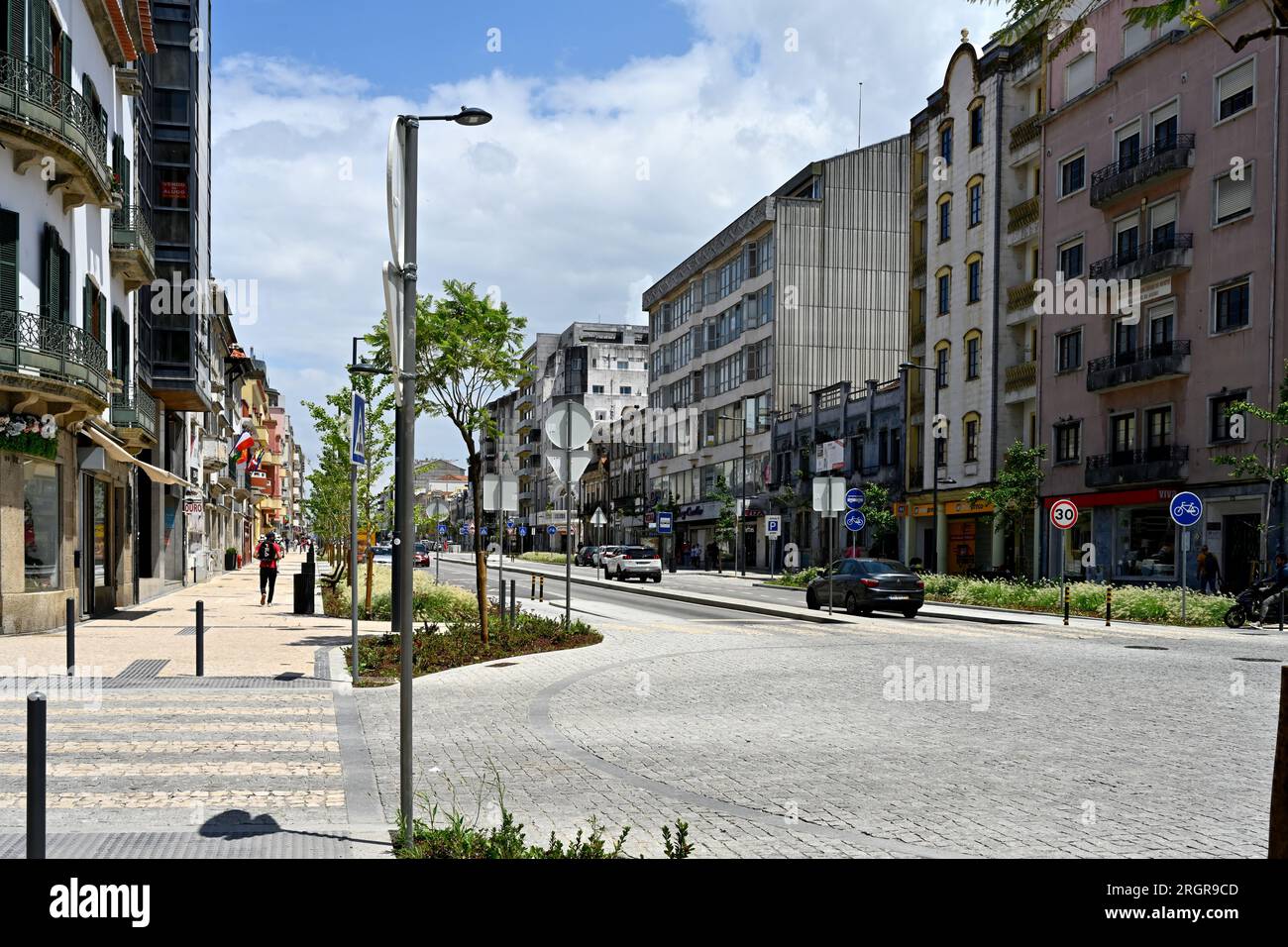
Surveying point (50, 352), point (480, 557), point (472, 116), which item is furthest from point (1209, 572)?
point (472, 116)

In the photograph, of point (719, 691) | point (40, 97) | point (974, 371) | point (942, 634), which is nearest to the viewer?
point (719, 691)

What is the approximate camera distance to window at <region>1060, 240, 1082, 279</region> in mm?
41781

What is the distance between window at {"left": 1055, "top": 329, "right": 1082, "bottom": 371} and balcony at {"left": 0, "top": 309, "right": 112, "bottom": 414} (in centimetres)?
3311

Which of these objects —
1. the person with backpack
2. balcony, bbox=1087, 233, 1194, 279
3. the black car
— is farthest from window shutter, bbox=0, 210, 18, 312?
balcony, bbox=1087, 233, 1194, 279

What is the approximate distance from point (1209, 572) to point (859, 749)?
26756 millimetres

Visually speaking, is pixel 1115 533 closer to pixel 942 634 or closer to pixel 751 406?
pixel 942 634

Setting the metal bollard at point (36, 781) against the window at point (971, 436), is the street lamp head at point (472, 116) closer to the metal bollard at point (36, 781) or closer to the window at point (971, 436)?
the metal bollard at point (36, 781)

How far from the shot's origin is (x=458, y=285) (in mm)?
17344

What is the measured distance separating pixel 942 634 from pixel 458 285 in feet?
36.0

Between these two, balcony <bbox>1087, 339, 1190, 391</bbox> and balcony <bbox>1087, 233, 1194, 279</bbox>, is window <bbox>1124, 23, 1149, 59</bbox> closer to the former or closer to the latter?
balcony <bbox>1087, 233, 1194, 279</bbox>

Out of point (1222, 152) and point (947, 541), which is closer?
point (1222, 152)

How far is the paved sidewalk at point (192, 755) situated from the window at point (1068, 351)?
1292 inches
